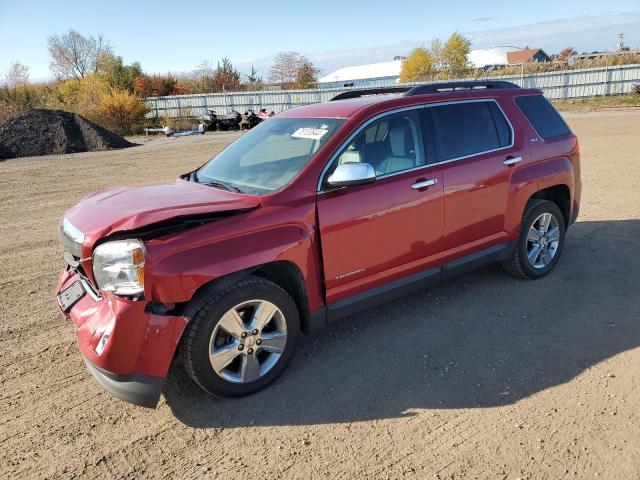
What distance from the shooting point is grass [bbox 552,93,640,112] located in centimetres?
2897

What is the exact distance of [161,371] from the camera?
9.77 feet

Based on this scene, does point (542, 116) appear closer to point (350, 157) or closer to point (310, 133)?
point (350, 157)

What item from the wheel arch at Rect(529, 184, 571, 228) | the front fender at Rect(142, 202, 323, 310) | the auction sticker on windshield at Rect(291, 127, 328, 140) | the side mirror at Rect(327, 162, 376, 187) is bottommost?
the wheel arch at Rect(529, 184, 571, 228)

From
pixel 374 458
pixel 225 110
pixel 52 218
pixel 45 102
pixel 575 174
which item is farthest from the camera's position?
pixel 225 110

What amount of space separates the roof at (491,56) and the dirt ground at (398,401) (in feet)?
280

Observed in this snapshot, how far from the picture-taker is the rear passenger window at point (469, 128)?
14.1 ft

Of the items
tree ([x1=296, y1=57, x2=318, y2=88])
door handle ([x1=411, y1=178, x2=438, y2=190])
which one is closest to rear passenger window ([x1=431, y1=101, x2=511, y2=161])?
door handle ([x1=411, y1=178, x2=438, y2=190])

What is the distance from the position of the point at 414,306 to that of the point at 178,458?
2.53 m

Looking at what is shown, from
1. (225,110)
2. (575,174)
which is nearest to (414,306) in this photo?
(575,174)

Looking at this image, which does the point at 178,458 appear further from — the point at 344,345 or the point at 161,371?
the point at 344,345

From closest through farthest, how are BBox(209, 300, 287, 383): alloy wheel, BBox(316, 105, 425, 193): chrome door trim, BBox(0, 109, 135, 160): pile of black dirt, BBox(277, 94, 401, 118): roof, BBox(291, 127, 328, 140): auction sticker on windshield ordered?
BBox(209, 300, 287, 383): alloy wheel
BBox(316, 105, 425, 193): chrome door trim
BBox(291, 127, 328, 140): auction sticker on windshield
BBox(277, 94, 401, 118): roof
BBox(0, 109, 135, 160): pile of black dirt

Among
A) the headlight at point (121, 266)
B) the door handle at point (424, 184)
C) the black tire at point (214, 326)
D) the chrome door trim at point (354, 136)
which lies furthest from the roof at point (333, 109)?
the headlight at point (121, 266)

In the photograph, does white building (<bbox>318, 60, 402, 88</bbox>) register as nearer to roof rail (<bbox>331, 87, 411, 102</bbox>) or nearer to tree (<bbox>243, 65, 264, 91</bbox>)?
tree (<bbox>243, 65, 264, 91</bbox>)

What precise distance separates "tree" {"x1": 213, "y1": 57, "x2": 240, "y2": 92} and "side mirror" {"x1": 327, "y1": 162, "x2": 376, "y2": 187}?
4570 centimetres
